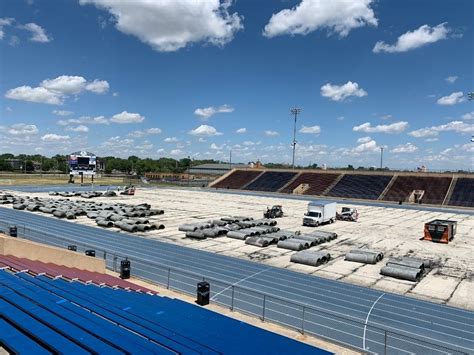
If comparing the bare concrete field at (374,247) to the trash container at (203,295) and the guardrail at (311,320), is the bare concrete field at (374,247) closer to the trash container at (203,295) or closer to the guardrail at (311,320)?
the guardrail at (311,320)

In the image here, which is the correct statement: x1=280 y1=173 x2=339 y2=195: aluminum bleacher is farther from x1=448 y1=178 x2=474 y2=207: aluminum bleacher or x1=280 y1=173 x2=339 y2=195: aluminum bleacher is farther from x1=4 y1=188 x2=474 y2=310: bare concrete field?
x1=4 y1=188 x2=474 y2=310: bare concrete field

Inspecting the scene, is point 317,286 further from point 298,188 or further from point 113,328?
point 298,188

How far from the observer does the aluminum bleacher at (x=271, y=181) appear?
3868 inches

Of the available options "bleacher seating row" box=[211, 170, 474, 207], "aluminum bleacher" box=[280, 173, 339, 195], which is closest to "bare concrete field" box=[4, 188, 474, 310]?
"bleacher seating row" box=[211, 170, 474, 207]

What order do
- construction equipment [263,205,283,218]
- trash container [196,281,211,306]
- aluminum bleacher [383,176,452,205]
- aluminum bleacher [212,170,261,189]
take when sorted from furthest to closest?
aluminum bleacher [212,170,261,189]
aluminum bleacher [383,176,452,205]
construction equipment [263,205,283,218]
trash container [196,281,211,306]

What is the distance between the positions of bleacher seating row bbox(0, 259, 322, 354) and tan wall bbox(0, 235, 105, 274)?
247 inches

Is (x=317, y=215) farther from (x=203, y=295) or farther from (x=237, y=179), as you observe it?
(x=237, y=179)

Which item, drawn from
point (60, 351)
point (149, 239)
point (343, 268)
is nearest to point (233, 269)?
point (343, 268)

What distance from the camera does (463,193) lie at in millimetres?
76375

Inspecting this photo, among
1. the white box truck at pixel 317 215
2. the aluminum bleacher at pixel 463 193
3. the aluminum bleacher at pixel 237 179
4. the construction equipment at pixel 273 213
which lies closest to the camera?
the white box truck at pixel 317 215

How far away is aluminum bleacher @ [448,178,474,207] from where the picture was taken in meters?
72.6

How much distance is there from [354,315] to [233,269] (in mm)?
9078

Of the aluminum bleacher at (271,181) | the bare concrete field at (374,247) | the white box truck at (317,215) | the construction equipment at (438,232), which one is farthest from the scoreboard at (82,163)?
the construction equipment at (438,232)

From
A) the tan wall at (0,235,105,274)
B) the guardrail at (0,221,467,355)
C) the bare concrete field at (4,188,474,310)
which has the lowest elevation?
the guardrail at (0,221,467,355)
